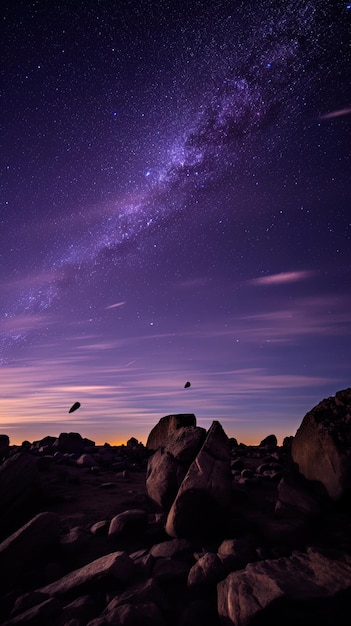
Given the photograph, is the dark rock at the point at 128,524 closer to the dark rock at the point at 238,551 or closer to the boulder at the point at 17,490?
the dark rock at the point at 238,551

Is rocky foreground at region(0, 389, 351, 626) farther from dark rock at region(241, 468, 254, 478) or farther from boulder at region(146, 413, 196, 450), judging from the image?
boulder at region(146, 413, 196, 450)

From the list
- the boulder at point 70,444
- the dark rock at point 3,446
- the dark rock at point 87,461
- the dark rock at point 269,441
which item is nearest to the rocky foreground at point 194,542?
the dark rock at point 87,461

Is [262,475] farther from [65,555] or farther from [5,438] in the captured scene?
[5,438]

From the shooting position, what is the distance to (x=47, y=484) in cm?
1005

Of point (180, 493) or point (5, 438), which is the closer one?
point (180, 493)

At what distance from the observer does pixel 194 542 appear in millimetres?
6094

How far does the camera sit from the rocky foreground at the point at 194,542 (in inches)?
181

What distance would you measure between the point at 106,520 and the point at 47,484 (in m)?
3.37

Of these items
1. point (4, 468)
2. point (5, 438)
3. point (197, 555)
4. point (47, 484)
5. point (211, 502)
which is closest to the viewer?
point (197, 555)

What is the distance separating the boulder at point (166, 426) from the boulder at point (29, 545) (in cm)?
364

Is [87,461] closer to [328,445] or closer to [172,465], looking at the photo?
[172,465]

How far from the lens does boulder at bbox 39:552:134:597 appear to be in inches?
210

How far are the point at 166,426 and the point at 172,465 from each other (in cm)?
314

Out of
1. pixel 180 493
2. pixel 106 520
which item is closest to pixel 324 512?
pixel 180 493
